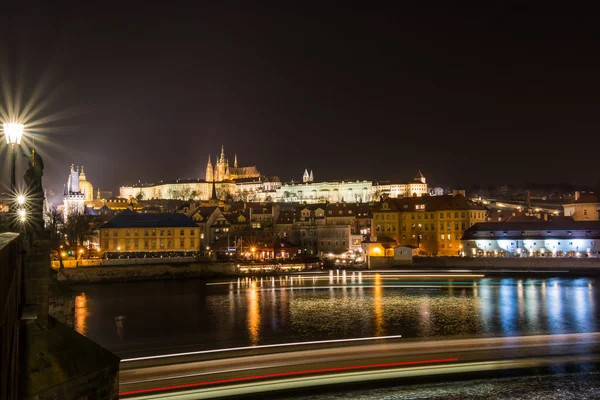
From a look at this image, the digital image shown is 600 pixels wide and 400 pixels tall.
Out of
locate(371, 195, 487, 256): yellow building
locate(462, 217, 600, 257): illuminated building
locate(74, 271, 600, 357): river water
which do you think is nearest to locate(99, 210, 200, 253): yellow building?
locate(74, 271, 600, 357): river water

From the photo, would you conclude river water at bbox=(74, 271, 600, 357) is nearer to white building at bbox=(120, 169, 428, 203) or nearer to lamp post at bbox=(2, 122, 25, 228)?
lamp post at bbox=(2, 122, 25, 228)

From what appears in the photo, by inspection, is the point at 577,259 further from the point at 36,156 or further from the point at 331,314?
the point at 36,156

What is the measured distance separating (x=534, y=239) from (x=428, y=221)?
33.5ft

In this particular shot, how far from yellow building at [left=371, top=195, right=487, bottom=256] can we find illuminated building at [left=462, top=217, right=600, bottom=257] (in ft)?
9.25

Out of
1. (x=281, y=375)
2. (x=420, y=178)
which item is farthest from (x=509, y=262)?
(x=420, y=178)

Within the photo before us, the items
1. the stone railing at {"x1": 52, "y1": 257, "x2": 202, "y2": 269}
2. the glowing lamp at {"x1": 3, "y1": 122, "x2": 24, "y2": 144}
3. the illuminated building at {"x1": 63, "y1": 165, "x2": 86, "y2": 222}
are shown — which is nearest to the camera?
the glowing lamp at {"x1": 3, "y1": 122, "x2": 24, "y2": 144}

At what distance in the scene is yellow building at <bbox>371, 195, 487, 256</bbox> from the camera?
5231 centimetres

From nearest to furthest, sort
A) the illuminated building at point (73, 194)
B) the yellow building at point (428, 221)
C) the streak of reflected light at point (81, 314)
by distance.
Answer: the streak of reflected light at point (81, 314) < the yellow building at point (428, 221) < the illuminated building at point (73, 194)

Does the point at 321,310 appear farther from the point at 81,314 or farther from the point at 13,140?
the point at 13,140

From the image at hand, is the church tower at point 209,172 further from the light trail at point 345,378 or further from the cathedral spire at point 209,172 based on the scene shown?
the light trail at point 345,378

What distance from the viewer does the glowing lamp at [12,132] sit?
7057 millimetres

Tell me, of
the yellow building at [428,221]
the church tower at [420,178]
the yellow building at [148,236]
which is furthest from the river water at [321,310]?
the church tower at [420,178]

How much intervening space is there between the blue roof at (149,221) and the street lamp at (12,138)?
142ft

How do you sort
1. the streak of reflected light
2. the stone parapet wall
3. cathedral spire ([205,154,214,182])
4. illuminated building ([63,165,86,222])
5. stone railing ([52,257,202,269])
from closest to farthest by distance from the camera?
the streak of reflected light → stone railing ([52,257,202,269]) → the stone parapet wall → illuminated building ([63,165,86,222]) → cathedral spire ([205,154,214,182])
